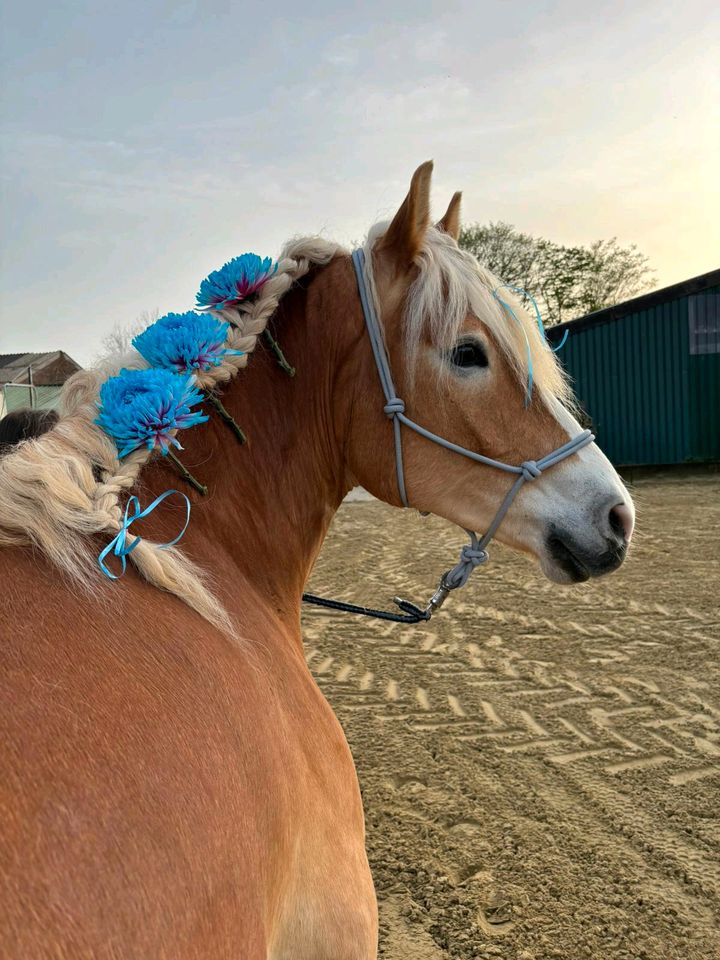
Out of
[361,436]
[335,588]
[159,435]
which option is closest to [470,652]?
[335,588]

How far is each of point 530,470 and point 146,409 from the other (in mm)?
1030

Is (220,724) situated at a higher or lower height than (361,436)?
lower

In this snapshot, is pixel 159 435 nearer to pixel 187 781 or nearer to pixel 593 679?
pixel 187 781

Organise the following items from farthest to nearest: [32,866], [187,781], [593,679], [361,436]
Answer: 1. [593,679]
2. [361,436]
3. [187,781]
4. [32,866]

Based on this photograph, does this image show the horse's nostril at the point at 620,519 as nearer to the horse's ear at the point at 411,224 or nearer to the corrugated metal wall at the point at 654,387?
the horse's ear at the point at 411,224

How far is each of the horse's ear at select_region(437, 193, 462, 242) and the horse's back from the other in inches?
60.2

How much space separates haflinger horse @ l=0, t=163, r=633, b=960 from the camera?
0.90 m

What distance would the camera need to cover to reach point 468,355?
183 centimetres

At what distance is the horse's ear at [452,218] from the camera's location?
2.15m

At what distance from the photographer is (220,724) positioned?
1.14 m

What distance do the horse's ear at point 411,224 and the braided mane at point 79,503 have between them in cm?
67

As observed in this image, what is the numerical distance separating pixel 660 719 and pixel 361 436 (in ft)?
11.4

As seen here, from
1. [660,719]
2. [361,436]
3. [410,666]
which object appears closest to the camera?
[361,436]

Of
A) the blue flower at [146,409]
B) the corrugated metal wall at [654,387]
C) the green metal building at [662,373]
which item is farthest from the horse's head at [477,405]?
the corrugated metal wall at [654,387]
